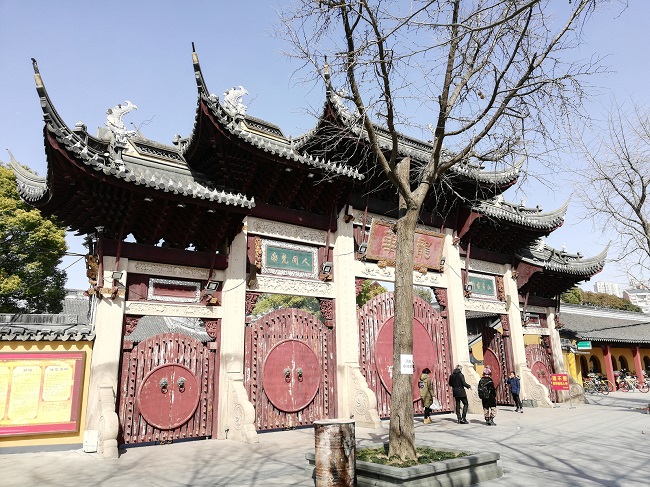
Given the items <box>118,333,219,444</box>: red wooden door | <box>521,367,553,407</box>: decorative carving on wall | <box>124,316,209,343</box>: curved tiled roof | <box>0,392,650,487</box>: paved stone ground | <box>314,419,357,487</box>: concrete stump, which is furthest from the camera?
<box>124,316,209,343</box>: curved tiled roof

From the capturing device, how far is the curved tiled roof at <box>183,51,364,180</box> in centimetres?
929

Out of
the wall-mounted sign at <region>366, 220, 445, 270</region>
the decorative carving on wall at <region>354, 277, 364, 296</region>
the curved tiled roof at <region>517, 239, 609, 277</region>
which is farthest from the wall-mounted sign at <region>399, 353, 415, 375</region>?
the curved tiled roof at <region>517, 239, 609, 277</region>

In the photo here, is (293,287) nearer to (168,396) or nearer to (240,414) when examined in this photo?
(240,414)

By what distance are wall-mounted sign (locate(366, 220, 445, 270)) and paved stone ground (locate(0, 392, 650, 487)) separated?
457 cm

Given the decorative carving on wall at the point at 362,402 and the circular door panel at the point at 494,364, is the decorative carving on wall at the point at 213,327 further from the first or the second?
the circular door panel at the point at 494,364

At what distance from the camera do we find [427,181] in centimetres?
733

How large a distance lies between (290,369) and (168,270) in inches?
142

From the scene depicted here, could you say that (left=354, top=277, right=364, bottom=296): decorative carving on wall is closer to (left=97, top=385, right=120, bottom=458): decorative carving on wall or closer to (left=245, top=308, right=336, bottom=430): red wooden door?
(left=245, top=308, right=336, bottom=430): red wooden door

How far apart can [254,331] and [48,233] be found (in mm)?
15427

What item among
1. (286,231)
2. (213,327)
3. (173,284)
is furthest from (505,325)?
(173,284)

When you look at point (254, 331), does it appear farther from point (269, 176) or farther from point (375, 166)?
point (375, 166)

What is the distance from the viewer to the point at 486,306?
15125mm

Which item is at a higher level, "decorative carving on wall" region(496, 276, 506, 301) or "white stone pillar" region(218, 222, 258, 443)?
"decorative carving on wall" region(496, 276, 506, 301)

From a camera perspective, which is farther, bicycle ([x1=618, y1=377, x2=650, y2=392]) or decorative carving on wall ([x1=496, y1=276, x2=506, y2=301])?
bicycle ([x1=618, y1=377, x2=650, y2=392])
